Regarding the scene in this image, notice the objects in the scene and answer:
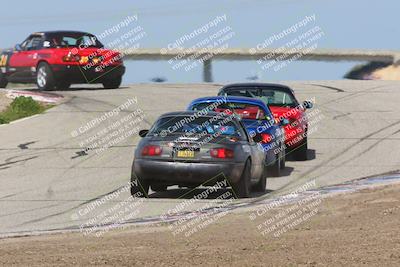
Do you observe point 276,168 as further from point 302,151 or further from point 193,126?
point 193,126

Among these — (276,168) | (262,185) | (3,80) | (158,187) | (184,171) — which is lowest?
(3,80)

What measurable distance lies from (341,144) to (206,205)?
909cm

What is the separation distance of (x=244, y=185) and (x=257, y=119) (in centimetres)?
310

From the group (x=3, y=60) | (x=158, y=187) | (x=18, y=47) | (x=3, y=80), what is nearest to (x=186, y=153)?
(x=158, y=187)

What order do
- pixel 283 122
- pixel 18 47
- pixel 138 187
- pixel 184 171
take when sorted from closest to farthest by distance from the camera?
pixel 184 171, pixel 138 187, pixel 283 122, pixel 18 47

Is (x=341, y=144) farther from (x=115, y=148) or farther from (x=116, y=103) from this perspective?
(x=116, y=103)

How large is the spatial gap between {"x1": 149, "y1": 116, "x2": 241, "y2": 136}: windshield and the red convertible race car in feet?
47.3

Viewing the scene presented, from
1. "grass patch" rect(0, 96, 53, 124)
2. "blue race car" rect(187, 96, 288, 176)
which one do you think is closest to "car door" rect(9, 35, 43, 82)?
"grass patch" rect(0, 96, 53, 124)

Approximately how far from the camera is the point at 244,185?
1471cm

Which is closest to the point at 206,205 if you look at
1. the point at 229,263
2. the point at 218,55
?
the point at 229,263

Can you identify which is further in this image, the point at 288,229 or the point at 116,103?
the point at 116,103

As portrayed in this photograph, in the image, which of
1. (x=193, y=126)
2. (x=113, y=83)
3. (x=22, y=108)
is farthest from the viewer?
(x=113, y=83)

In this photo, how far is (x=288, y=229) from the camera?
36.8ft

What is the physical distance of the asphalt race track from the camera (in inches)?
559
